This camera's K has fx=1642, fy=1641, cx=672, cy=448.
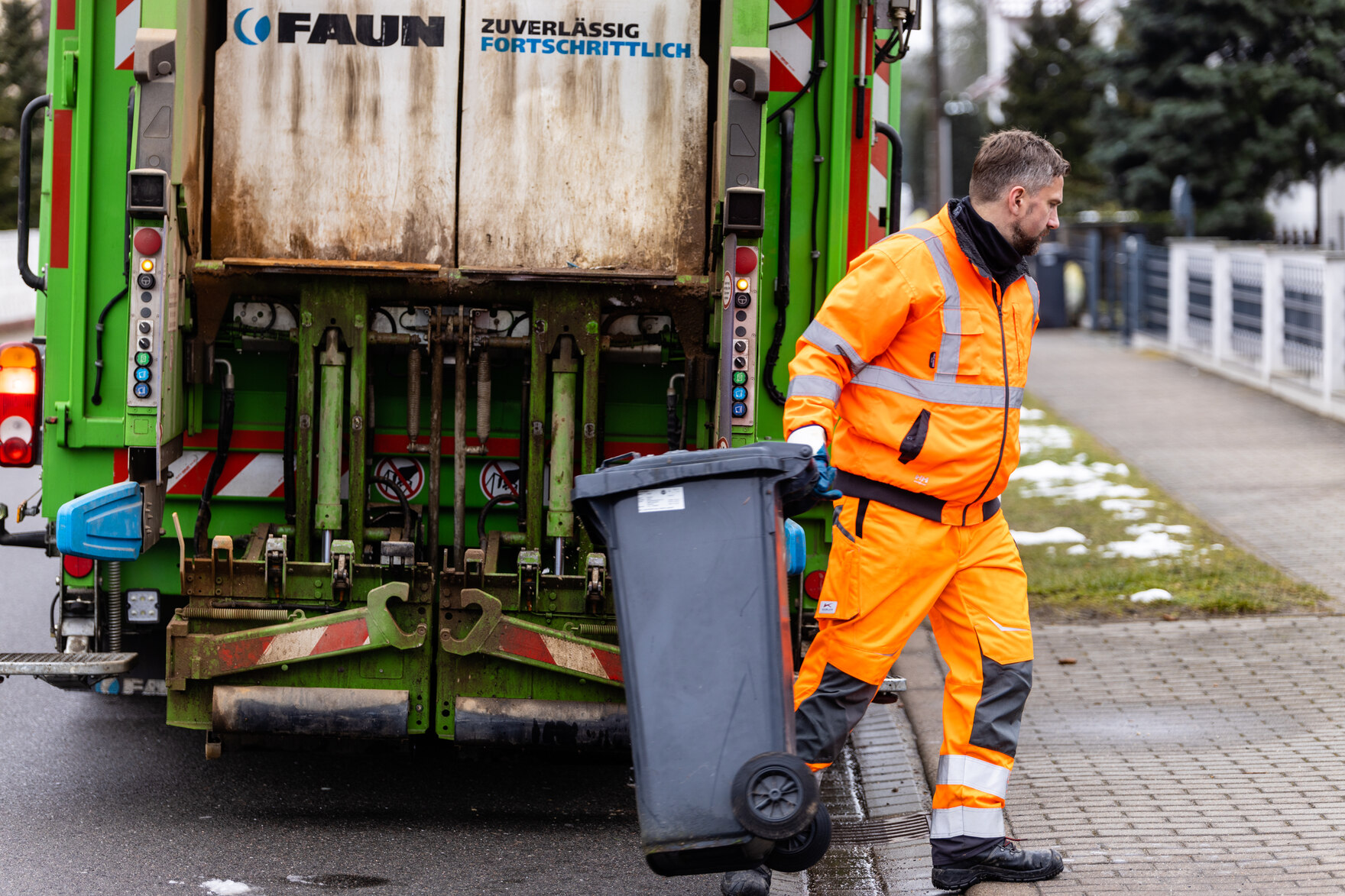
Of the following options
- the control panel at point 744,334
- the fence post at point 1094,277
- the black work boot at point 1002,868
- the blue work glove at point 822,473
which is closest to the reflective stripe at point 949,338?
the blue work glove at point 822,473

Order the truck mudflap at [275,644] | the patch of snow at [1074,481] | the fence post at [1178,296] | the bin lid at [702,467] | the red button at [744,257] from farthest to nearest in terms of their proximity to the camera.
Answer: the fence post at [1178,296]
the patch of snow at [1074,481]
the red button at [744,257]
the truck mudflap at [275,644]
the bin lid at [702,467]

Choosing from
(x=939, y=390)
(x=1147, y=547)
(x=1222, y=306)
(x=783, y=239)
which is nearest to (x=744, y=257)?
(x=783, y=239)

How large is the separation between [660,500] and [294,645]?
124 centimetres

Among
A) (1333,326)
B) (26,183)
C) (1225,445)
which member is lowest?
(1225,445)

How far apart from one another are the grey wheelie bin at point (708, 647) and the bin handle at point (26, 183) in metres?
2.17

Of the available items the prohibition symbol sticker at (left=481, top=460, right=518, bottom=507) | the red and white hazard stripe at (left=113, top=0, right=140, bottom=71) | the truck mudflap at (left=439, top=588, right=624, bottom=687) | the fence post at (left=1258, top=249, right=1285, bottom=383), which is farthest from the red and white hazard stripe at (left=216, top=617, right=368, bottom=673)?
the fence post at (left=1258, top=249, right=1285, bottom=383)

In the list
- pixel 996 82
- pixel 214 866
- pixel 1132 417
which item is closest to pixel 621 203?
pixel 214 866

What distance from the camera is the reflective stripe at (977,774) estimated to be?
3996 millimetres

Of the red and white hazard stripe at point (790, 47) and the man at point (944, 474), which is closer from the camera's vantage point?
the man at point (944, 474)

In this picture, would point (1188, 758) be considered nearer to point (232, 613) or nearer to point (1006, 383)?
point (1006, 383)

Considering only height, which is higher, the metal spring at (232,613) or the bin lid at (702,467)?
the bin lid at (702,467)

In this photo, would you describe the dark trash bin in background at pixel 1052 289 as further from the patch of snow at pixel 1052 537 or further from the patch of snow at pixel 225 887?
the patch of snow at pixel 225 887

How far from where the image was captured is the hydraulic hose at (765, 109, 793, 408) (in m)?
4.88

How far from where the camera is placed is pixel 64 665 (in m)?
4.42
